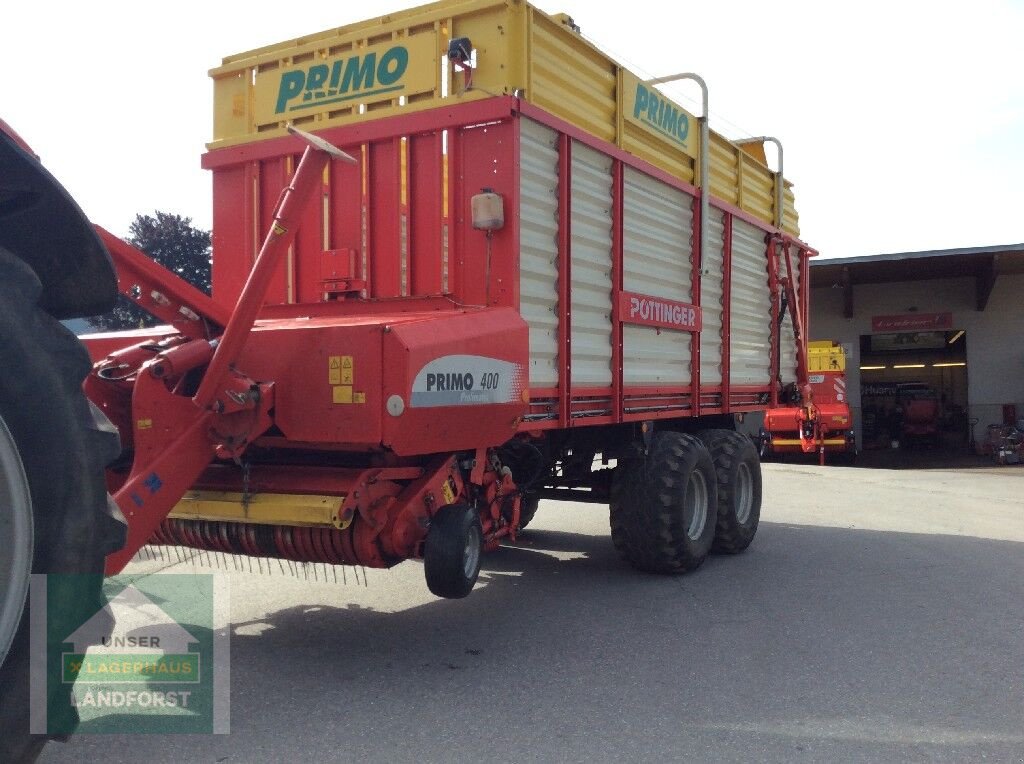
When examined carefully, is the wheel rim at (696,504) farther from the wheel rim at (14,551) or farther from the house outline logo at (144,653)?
the wheel rim at (14,551)

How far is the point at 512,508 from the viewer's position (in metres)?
5.12

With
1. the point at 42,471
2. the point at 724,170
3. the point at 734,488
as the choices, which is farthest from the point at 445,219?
the point at 734,488

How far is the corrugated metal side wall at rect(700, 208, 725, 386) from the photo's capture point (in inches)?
278

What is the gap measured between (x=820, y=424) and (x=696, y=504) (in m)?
12.4

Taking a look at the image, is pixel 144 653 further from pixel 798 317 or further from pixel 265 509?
pixel 798 317

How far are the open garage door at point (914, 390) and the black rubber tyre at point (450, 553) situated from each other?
2196cm

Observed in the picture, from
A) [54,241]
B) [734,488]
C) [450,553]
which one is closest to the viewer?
[54,241]

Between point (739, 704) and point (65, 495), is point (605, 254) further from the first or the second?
point (65, 495)

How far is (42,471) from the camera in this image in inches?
87.9

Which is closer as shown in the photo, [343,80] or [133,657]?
[133,657]

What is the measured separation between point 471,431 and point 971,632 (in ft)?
10.2

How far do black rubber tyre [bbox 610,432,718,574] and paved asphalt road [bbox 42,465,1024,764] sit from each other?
0.19m

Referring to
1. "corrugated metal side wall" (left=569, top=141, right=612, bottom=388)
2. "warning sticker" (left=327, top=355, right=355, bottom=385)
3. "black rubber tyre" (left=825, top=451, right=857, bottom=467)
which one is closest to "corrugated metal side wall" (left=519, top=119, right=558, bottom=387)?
"corrugated metal side wall" (left=569, top=141, right=612, bottom=388)

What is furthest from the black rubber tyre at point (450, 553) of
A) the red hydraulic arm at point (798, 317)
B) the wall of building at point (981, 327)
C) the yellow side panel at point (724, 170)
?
the wall of building at point (981, 327)
